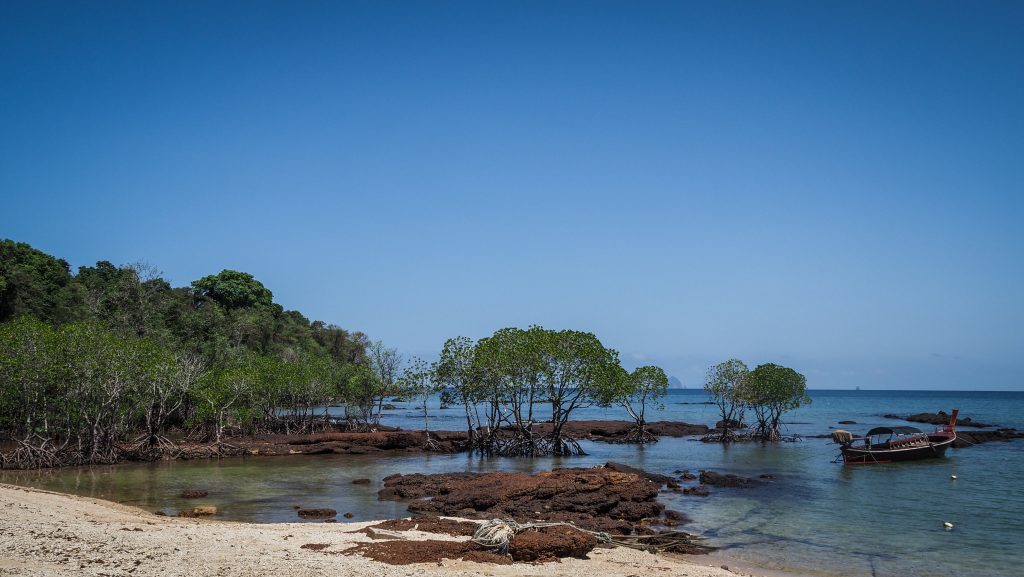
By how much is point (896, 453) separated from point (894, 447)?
567 millimetres

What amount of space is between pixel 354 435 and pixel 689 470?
1061 inches

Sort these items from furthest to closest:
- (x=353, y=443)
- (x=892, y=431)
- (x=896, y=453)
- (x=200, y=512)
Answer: (x=353, y=443), (x=896, y=453), (x=892, y=431), (x=200, y=512)

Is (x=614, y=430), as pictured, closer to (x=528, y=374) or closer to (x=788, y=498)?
(x=528, y=374)

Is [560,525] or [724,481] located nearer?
[560,525]

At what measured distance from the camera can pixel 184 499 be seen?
86.7 ft

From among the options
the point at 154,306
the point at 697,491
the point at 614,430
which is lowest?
the point at 614,430

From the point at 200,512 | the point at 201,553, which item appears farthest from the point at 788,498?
the point at 201,553

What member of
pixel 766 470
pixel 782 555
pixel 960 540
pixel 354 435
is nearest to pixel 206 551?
pixel 782 555

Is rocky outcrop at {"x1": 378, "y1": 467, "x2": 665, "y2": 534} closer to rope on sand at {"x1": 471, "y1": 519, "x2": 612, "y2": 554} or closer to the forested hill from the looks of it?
rope on sand at {"x1": 471, "y1": 519, "x2": 612, "y2": 554}

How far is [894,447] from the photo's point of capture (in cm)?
4369

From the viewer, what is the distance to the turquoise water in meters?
20.0

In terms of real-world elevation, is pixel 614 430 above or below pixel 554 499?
below

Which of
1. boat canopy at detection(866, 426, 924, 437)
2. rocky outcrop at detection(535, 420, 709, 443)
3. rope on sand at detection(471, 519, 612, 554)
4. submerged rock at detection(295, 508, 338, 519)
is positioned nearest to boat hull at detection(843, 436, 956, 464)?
boat canopy at detection(866, 426, 924, 437)

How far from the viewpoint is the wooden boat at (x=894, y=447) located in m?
42.2
